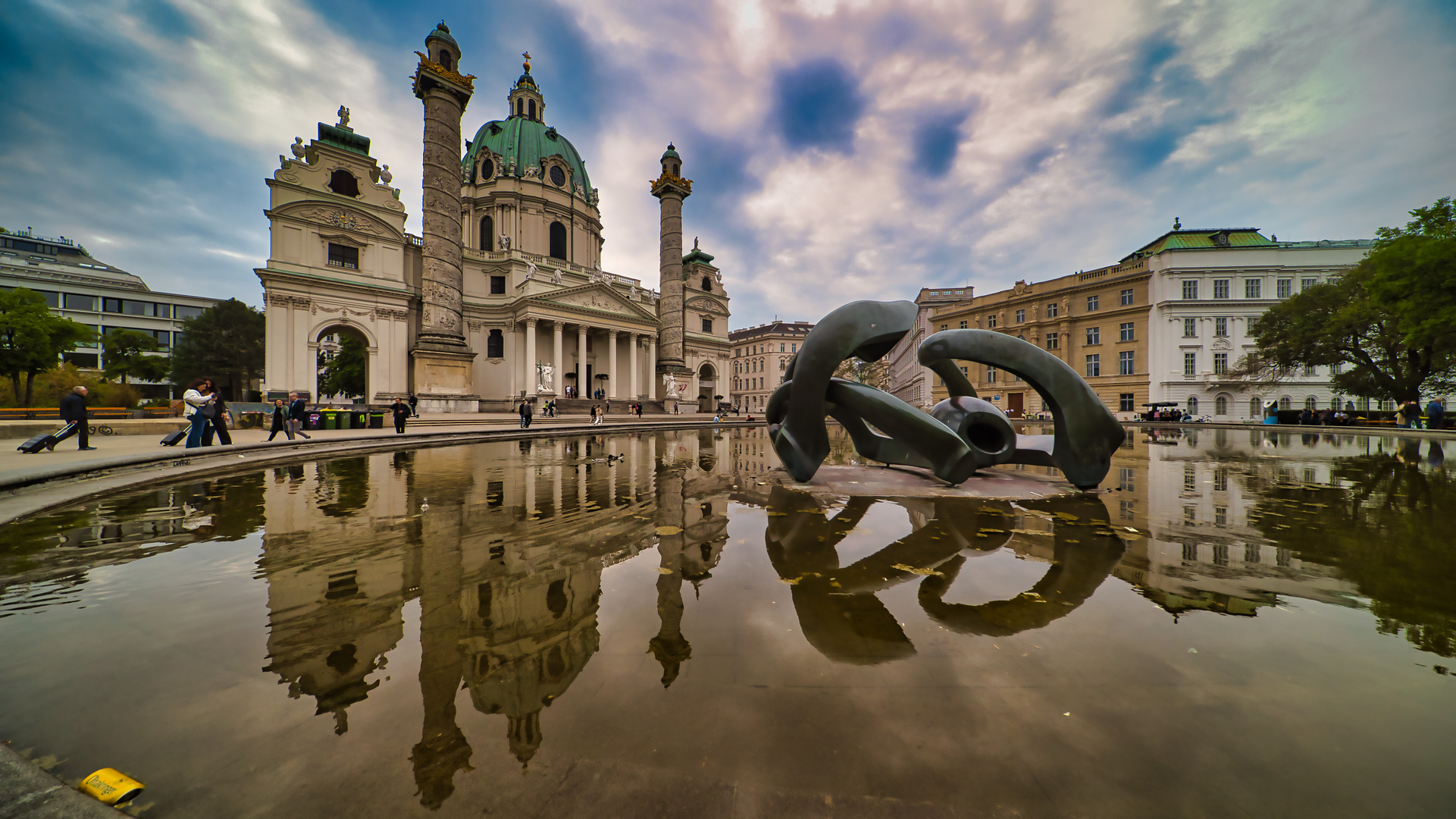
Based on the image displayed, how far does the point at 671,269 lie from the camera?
40.3 metres

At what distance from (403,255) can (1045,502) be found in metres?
41.0

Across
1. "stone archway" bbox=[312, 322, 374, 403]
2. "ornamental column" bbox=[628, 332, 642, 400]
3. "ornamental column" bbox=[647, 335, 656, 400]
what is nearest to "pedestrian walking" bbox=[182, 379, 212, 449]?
"stone archway" bbox=[312, 322, 374, 403]

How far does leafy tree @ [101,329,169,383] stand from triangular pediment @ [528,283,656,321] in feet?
126

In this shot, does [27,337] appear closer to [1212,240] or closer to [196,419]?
[196,419]

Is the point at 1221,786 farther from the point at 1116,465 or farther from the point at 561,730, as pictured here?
the point at 1116,465

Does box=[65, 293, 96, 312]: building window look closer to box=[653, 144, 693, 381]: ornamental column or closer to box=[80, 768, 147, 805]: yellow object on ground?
box=[653, 144, 693, 381]: ornamental column

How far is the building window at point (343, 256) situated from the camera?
3131 centimetres

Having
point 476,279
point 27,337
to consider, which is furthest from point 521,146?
point 27,337

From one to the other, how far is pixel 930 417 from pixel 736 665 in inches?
252

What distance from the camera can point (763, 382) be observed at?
246 feet

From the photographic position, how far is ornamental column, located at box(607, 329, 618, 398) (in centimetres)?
4009

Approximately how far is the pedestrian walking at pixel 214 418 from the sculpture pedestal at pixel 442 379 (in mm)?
13456

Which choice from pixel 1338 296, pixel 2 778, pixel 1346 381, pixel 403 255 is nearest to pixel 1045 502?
pixel 2 778

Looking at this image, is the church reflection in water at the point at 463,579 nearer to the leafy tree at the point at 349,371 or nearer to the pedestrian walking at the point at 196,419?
the pedestrian walking at the point at 196,419
